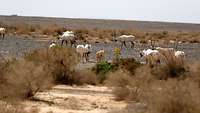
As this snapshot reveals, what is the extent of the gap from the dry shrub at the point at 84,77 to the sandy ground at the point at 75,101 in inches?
51.5

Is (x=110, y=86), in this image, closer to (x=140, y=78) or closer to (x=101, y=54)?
(x=140, y=78)

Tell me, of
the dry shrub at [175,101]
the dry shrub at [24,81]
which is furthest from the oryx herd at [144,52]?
the dry shrub at [175,101]

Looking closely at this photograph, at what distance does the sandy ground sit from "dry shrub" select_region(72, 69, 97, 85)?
131 centimetres

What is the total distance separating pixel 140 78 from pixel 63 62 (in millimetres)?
4061

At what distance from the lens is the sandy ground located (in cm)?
1873

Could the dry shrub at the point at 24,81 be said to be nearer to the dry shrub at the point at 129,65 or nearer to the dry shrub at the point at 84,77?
the dry shrub at the point at 84,77

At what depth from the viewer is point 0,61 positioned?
23.1 meters

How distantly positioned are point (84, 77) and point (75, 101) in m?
6.22

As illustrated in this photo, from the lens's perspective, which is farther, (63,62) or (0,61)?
(63,62)

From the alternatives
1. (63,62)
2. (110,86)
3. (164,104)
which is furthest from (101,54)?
(164,104)

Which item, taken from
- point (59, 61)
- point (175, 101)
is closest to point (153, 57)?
point (59, 61)

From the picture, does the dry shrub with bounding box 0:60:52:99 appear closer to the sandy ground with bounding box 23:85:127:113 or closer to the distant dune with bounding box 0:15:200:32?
the sandy ground with bounding box 23:85:127:113

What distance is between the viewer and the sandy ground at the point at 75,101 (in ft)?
61.5

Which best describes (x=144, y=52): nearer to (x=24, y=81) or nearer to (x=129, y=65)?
(x=129, y=65)
